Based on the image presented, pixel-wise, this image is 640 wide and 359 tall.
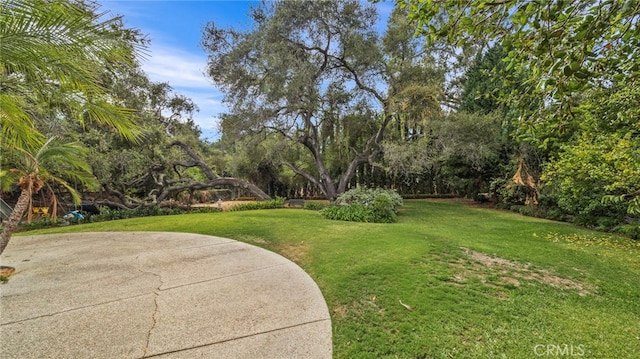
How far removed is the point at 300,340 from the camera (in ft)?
8.37

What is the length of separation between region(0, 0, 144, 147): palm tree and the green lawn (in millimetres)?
3527

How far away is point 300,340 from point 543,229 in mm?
8579

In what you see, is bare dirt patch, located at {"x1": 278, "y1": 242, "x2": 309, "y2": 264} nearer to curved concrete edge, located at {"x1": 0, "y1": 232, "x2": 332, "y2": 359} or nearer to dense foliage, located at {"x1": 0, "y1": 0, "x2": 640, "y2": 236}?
curved concrete edge, located at {"x1": 0, "y1": 232, "x2": 332, "y2": 359}

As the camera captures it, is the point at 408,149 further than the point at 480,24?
Yes

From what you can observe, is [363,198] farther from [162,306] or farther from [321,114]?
[162,306]

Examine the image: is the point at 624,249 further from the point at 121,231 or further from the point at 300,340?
the point at 121,231

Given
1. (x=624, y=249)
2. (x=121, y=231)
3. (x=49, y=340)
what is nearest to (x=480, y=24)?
(x=49, y=340)

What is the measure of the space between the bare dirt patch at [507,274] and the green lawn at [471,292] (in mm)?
15

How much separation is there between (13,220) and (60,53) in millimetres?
3533

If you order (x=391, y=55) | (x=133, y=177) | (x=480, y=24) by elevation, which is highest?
(x=391, y=55)

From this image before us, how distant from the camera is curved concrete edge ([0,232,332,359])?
2.45 m

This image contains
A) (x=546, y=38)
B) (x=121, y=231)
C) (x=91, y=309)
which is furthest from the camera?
(x=121, y=231)

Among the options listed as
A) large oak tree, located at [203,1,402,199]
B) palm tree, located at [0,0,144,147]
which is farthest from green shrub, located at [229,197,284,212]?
palm tree, located at [0,0,144,147]

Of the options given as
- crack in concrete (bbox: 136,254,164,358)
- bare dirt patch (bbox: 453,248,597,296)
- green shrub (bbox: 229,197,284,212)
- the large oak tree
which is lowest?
crack in concrete (bbox: 136,254,164,358)
